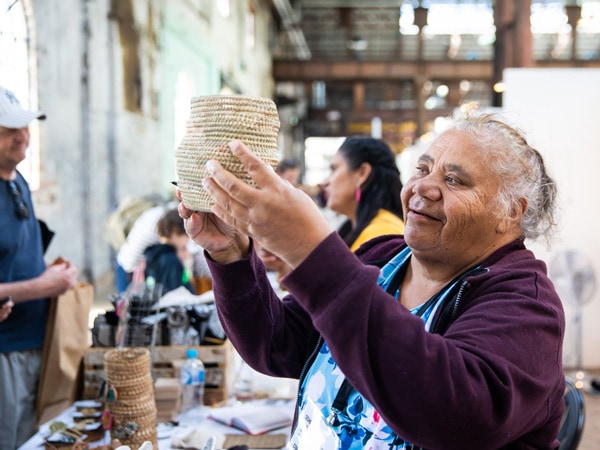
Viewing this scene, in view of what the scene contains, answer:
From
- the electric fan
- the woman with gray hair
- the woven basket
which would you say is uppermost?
the woven basket

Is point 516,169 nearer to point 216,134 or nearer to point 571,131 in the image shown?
point 216,134

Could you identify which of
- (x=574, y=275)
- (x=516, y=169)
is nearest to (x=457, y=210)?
(x=516, y=169)

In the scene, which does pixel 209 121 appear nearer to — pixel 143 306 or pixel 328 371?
pixel 328 371

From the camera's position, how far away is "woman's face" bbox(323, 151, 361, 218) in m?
3.37

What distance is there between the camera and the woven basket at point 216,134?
1.18m

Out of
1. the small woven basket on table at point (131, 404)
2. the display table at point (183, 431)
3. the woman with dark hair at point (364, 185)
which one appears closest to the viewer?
the small woven basket on table at point (131, 404)

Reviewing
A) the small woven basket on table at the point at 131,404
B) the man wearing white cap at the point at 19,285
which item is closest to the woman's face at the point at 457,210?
the small woven basket on table at the point at 131,404

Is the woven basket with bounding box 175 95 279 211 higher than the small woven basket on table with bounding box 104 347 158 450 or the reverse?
higher

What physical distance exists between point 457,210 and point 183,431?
1.56m

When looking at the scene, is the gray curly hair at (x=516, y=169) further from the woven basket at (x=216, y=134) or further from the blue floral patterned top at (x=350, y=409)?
the woven basket at (x=216, y=134)

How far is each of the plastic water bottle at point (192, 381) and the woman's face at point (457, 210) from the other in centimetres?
152

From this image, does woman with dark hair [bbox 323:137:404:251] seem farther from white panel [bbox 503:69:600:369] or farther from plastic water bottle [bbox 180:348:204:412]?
white panel [bbox 503:69:600:369]

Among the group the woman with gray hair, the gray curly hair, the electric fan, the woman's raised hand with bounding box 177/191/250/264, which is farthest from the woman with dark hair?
the electric fan

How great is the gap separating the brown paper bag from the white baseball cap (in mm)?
843
